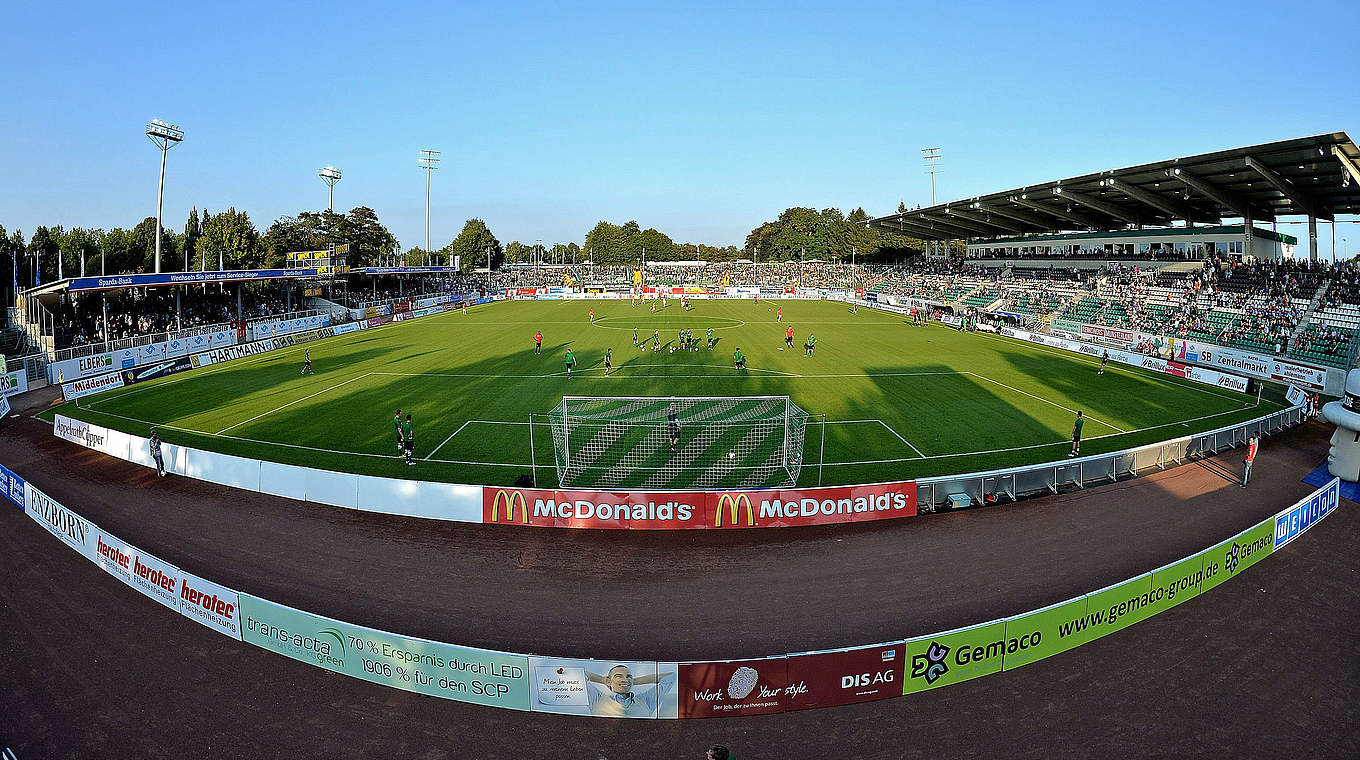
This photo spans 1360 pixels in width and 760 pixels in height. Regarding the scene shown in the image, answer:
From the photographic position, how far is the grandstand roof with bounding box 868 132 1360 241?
35.7 metres

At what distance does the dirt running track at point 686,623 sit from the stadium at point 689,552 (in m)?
0.07

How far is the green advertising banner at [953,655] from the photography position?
9.23 metres

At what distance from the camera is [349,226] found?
380 feet

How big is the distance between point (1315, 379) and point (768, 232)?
547 feet

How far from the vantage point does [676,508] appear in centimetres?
1538

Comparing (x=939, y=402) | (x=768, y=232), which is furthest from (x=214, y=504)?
(x=768, y=232)

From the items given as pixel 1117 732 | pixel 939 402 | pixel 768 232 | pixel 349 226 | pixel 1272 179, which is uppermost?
pixel 768 232

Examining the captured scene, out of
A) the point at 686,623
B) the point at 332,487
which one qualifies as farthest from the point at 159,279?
the point at 686,623

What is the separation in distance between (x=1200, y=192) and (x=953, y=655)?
50.6 meters

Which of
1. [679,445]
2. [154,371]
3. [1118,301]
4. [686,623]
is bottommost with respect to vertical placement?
[686,623]

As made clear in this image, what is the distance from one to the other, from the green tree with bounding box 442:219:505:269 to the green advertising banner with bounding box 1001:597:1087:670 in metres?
149

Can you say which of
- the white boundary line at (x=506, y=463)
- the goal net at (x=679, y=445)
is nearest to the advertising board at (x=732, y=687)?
the goal net at (x=679, y=445)

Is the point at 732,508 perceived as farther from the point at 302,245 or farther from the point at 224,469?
the point at 302,245

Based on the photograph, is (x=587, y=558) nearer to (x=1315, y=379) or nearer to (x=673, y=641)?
(x=673, y=641)
